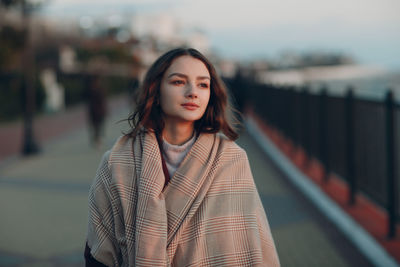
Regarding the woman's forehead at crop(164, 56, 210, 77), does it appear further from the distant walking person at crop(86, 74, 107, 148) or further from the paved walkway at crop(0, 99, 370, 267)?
the distant walking person at crop(86, 74, 107, 148)

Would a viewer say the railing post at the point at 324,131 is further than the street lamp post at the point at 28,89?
No

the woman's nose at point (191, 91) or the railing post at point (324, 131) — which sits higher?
the woman's nose at point (191, 91)

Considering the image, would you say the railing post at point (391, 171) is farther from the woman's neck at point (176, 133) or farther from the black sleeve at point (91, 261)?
the black sleeve at point (91, 261)

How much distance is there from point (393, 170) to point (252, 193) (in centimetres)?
398

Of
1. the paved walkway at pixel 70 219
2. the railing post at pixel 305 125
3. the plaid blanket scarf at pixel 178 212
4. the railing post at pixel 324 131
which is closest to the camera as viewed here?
the plaid blanket scarf at pixel 178 212

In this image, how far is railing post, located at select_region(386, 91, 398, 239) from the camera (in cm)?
605

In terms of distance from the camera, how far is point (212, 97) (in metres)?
2.70

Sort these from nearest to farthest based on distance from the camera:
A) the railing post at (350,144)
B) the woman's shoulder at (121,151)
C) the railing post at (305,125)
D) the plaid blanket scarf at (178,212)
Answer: the plaid blanket scarf at (178,212), the woman's shoulder at (121,151), the railing post at (350,144), the railing post at (305,125)

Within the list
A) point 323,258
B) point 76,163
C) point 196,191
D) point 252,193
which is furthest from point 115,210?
point 76,163

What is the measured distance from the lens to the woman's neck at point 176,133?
2.57 metres

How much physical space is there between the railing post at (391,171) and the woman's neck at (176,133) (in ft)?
12.9

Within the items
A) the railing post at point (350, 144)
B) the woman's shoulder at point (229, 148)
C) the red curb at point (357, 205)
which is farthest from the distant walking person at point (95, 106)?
the woman's shoulder at point (229, 148)

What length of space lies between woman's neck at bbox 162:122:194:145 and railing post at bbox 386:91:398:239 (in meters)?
3.92

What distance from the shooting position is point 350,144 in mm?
8008
